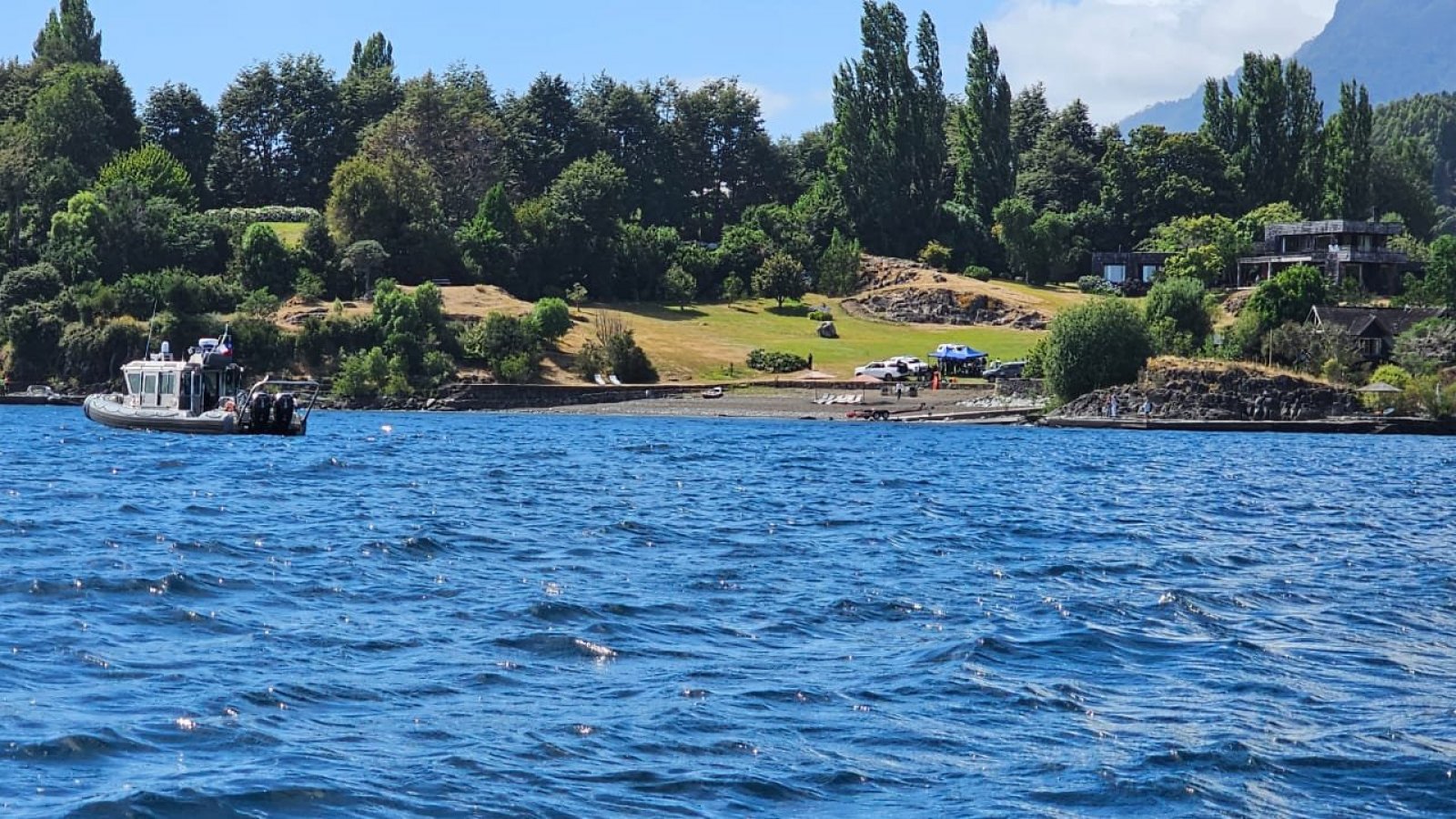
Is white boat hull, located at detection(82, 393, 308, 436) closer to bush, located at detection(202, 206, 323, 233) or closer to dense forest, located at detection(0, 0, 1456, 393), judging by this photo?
dense forest, located at detection(0, 0, 1456, 393)

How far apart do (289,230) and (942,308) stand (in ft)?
162

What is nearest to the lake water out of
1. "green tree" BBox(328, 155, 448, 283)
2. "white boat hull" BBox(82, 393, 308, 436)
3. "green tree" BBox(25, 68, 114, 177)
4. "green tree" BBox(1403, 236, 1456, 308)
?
"white boat hull" BBox(82, 393, 308, 436)

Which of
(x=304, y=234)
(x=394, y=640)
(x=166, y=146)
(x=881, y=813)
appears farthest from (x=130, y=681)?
(x=166, y=146)

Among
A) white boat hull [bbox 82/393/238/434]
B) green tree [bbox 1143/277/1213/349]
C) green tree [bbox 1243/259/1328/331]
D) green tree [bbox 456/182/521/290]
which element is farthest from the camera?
green tree [bbox 456/182/521/290]

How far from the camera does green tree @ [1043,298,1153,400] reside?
3521 inches

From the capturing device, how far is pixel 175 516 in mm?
33656

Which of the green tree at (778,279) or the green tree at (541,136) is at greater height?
the green tree at (541,136)

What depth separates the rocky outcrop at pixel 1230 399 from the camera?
285ft

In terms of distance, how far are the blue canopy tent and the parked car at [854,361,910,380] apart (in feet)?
11.7

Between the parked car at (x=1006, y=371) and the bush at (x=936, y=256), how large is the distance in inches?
1281

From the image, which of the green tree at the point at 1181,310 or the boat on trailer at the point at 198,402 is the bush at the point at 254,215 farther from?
the green tree at the point at 1181,310

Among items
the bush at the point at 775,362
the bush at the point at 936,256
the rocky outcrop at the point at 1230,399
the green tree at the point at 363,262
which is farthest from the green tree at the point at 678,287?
the rocky outcrop at the point at 1230,399

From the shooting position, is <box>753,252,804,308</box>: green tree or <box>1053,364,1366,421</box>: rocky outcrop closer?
<box>1053,364,1366,421</box>: rocky outcrop

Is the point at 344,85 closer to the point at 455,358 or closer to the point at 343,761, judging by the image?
the point at 455,358
